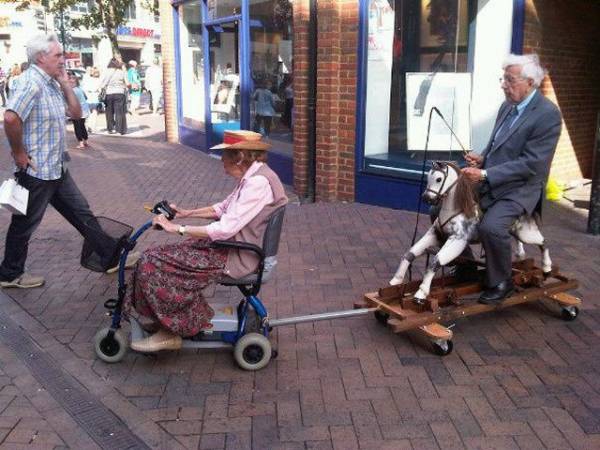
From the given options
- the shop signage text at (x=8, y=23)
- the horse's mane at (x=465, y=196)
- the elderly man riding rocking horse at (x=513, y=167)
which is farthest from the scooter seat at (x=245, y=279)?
the shop signage text at (x=8, y=23)

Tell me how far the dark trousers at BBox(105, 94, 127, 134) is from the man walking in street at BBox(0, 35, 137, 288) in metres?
10.6

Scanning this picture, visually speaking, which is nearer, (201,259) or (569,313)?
(201,259)

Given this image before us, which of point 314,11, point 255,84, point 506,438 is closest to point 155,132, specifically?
point 255,84

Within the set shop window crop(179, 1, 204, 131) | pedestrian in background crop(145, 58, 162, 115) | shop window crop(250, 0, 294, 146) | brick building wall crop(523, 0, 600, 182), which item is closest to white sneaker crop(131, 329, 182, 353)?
brick building wall crop(523, 0, 600, 182)

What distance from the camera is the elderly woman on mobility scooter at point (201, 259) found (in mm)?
3570

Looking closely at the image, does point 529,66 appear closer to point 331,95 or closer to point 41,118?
point 41,118

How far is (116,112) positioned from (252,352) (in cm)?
1314

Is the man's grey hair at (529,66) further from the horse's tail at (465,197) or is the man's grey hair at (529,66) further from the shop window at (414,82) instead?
the shop window at (414,82)

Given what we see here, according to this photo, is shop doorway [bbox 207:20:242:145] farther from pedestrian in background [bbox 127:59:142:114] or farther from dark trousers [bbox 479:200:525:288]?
pedestrian in background [bbox 127:59:142:114]

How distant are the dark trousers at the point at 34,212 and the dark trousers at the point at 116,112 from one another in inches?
417

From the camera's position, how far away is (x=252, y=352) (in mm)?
3826

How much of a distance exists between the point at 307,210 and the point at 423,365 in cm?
409

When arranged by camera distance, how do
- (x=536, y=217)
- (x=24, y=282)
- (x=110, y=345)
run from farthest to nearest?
(x=24, y=282), (x=536, y=217), (x=110, y=345)

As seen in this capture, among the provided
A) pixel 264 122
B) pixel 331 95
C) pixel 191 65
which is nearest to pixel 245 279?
pixel 331 95
